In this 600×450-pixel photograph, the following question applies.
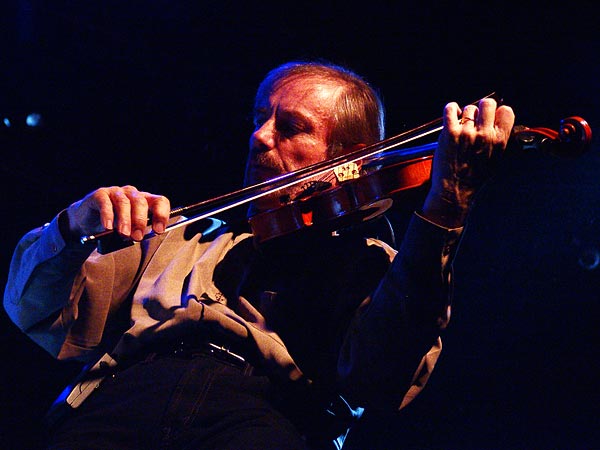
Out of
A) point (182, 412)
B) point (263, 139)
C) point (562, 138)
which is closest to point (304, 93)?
point (263, 139)

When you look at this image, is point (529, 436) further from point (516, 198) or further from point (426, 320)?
point (426, 320)

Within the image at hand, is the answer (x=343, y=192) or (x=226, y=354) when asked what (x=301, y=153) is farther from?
(x=226, y=354)

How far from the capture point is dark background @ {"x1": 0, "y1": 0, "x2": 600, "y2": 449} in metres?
2.85

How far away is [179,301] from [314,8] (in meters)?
1.82

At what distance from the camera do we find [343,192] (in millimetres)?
1838

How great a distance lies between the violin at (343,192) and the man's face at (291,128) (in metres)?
0.12

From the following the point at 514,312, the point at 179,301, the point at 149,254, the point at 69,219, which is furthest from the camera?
the point at 514,312

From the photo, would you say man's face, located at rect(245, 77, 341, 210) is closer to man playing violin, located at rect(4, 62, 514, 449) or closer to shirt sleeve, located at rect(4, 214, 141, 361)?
man playing violin, located at rect(4, 62, 514, 449)

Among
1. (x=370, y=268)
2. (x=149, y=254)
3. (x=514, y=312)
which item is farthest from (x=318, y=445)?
(x=514, y=312)

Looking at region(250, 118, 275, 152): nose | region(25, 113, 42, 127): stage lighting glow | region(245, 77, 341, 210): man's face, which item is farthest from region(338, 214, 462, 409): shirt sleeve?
region(25, 113, 42, 127): stage lighting glow

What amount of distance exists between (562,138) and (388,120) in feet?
5.71

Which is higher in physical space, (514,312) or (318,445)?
(318,445)

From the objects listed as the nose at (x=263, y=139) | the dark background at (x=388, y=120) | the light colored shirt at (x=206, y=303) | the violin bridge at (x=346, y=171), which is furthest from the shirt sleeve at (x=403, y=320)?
the dark background at (x=388, y=120)

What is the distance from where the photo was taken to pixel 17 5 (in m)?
2.73
